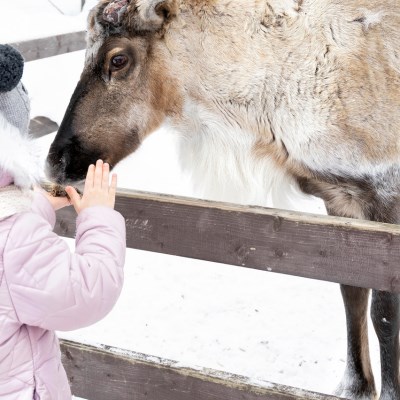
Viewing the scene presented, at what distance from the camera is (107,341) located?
3.71 meters

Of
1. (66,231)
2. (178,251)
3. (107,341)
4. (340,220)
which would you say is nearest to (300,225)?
(340,220)

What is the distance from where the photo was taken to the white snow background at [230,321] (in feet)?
11.5

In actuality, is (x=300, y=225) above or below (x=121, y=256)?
below

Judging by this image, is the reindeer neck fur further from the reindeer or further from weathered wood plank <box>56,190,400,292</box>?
weathered wood plank <box>56,190,400,292</box>

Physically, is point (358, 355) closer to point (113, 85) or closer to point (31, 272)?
point (113, 85)

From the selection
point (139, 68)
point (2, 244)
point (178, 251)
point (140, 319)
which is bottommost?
point (140, 319)

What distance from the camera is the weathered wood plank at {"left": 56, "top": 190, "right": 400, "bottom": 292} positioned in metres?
2.14

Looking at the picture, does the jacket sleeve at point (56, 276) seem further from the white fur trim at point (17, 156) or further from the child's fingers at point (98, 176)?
the child's fingers at point (98, 176)

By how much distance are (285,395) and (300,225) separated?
57cm

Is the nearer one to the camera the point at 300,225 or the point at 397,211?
the point at 300,225

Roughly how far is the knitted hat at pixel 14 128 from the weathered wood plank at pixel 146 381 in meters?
1.00

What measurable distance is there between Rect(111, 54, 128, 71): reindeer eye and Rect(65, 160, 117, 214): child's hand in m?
0.84

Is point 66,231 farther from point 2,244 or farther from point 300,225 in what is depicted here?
point 2,244

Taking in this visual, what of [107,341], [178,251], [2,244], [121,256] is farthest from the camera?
[107,341]
